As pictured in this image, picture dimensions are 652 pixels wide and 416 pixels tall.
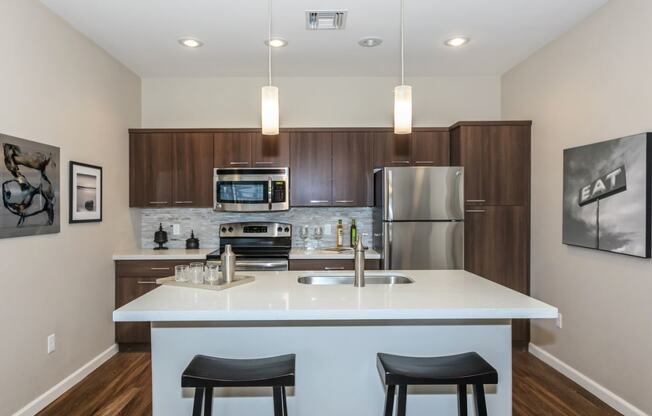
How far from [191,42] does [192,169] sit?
1.27 m

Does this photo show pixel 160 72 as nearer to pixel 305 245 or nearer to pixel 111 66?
pixel 111 66

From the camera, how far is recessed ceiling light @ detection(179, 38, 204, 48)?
11.7 feet

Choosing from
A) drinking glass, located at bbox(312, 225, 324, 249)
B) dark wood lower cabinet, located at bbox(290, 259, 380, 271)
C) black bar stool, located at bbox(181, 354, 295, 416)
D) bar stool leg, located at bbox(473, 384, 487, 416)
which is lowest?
bar stool leg, located at bbox(473, 384, 487, 416)

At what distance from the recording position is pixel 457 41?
3.59 metres

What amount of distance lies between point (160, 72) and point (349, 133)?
2.07m

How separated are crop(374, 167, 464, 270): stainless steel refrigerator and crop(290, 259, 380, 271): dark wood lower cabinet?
0.21 metres

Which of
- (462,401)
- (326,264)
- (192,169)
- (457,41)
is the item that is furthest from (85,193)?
(457,41)

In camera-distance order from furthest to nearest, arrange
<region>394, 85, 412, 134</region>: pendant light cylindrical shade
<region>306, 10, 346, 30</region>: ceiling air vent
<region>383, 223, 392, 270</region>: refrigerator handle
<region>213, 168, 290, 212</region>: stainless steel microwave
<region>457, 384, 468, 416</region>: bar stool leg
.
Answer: <region>213, 168, 290, 212</region>: stainless steel microwave → <region>383, 223, 392, 270</region>: refrigerator handle → <region>306, 10, 346, 30</region>: ceiling air vent → <region>394, 85, 412, 134</region>: pendant light cylindrical shade → <region>457, 384, 468, 416</region>: bar stool leg

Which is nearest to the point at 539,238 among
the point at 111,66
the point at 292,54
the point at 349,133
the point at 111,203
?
the point at 349,133

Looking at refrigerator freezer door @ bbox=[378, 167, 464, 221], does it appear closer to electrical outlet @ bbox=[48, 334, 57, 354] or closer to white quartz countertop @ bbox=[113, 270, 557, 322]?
white quartz countertop @ bbox=[113, 270, 557, 322]

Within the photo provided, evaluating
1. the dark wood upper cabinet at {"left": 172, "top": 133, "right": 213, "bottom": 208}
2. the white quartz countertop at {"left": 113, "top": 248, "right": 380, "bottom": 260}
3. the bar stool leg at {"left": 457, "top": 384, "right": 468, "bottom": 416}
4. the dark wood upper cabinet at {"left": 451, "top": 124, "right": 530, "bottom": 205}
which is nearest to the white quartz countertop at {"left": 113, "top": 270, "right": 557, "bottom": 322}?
the bar stool leg at {"left": 457, "top": 384, "right": 468, "bottom": 416}

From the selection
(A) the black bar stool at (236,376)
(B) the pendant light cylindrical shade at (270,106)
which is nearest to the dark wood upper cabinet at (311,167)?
(B) the pendant light cylindrical shade at (270,106)

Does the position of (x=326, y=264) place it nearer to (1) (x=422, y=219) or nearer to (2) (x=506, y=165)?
(1) (x=422, y=219)

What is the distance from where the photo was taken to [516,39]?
356 cm
